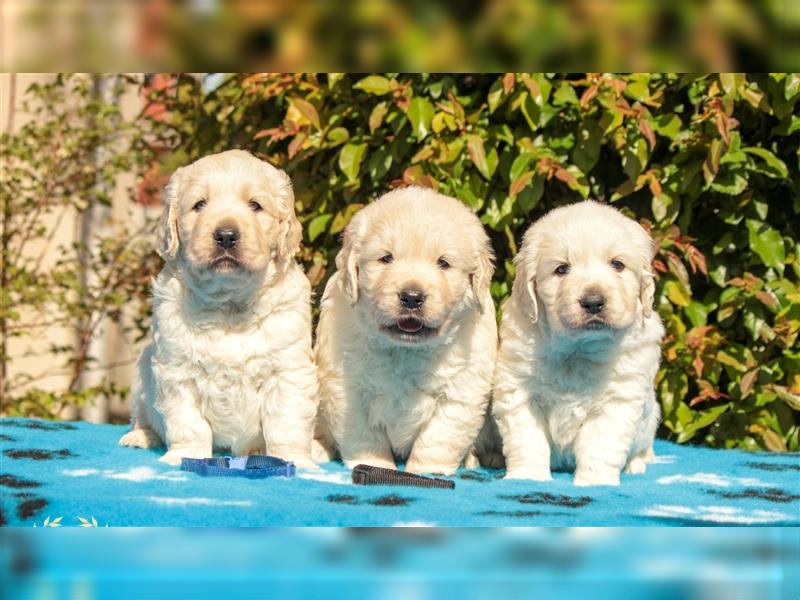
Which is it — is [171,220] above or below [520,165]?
below

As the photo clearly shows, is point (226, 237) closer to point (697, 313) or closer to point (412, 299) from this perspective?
point (412, 299)

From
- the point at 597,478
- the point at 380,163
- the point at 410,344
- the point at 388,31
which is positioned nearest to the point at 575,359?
the point at 597,478

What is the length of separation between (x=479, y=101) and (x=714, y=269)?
1597 mm

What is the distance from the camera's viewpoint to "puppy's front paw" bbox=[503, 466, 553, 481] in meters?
4.65

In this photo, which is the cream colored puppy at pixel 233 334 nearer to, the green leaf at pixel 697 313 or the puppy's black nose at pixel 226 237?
the puppy's black nose at pixel 226 237

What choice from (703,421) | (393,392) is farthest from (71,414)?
(703,421)

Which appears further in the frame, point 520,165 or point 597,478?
point 520,165

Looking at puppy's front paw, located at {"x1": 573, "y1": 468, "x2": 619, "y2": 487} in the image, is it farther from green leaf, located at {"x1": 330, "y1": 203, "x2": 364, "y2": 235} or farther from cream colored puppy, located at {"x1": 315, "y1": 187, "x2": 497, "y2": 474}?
green leaf, located at {"x1": 330, "y1": 203, "x2": 364, "y2": 235}

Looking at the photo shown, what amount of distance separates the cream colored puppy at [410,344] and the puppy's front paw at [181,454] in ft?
1.93

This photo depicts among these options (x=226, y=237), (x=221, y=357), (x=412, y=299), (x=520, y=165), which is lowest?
(x=221, y=357)

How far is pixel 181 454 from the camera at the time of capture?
474 centimetres

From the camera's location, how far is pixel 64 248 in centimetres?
774

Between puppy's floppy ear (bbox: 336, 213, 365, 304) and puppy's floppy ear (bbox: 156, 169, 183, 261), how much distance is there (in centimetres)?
73

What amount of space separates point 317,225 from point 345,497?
85.5 inches
